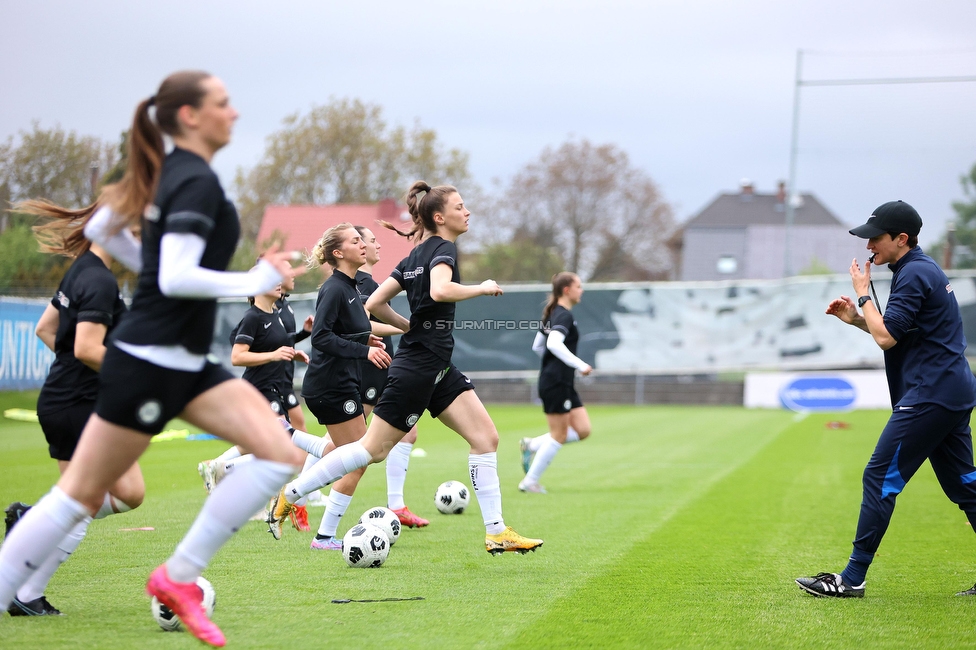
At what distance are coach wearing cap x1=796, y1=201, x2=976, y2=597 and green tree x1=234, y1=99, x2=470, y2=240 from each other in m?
42.7

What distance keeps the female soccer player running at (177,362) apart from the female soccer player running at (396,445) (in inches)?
155

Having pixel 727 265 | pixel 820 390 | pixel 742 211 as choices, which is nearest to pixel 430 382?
pixel 820 390

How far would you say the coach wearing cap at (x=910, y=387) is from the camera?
532cm

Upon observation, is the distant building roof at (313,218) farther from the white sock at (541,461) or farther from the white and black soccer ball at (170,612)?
the white and black soccer ball at (170,612)

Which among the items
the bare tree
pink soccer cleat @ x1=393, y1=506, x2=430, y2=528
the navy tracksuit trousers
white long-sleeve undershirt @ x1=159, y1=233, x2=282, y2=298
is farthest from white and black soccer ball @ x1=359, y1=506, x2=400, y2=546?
the bare tree

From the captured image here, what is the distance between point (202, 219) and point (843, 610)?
3.80 meters

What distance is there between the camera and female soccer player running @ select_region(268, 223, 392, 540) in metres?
6.91

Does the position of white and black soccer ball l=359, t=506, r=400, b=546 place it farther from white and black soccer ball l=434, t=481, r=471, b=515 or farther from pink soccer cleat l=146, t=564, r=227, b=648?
pink soccer cleat l=146, t=564, r=227, b=648

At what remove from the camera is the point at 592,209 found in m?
49.7

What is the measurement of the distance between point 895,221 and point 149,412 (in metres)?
4.14

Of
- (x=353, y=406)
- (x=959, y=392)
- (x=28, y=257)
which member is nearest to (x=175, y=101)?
(x=353, y=406)

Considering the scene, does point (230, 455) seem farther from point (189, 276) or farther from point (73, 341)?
point (189, 276)

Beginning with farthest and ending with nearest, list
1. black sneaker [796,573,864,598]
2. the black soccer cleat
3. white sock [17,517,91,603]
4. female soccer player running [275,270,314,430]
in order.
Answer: female soccer player running [275,270,314,430] → the black soccer cleat → black sneaker [796,573,864,598] → white sock [17,517,91,603]

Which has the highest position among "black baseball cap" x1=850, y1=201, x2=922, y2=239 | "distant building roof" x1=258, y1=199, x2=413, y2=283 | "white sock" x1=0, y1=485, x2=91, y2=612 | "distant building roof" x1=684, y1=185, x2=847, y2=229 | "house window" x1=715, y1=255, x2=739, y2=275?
"distant building roof" x1=684, y1=185, x2=847, y2=229
